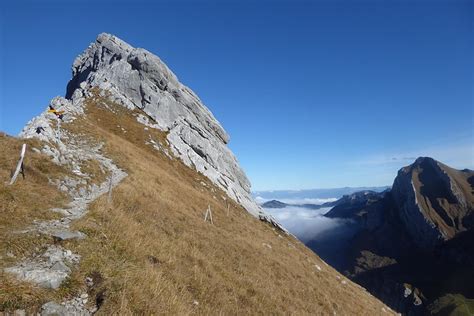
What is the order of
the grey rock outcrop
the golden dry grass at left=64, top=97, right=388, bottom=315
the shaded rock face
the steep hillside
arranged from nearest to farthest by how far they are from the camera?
the grey rock outcrop, the steep hillside, the golden dry grass at left=64, top=97, right=388, bottom=315, the shaded rock face

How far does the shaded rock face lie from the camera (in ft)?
204

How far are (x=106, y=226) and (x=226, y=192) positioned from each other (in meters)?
43.3

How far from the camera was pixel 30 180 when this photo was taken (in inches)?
717

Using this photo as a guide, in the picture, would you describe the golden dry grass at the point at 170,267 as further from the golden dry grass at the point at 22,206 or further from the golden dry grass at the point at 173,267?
the golden dry grass at the point at 22,206

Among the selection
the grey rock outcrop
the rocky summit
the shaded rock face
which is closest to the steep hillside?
the grey rock outcrop

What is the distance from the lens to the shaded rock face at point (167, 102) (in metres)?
62.2

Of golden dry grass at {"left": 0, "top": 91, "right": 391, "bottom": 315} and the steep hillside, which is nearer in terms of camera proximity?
the steep hillside

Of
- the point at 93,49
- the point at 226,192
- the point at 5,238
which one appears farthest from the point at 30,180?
the point at 93,49

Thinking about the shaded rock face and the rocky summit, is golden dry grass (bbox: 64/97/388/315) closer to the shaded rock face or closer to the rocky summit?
the rocky summit

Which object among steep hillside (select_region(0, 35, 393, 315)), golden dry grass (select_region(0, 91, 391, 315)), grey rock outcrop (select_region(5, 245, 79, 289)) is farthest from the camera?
golden dry grass (select_region(0, 91, 391, 315))

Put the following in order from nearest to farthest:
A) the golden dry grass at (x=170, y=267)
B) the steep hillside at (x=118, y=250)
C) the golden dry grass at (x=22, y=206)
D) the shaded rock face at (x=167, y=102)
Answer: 1. the golden dry grass at (x=22, y=206)
2. the steep hillside at (x=118, y=250)
3. the golden dry grass at (x=170, y=267)
4. the shaded rock face at (x=167, y=102)

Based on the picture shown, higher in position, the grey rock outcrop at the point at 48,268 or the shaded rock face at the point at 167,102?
the shaded rock face at the point at 167,102

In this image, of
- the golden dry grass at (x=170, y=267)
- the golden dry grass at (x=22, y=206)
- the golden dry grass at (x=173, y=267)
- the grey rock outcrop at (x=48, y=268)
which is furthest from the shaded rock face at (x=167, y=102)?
the grey rock outcrop at (x=48, y=268)

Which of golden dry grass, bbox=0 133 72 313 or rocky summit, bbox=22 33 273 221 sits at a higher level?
rocky summit, bbox=22 33 273 221
